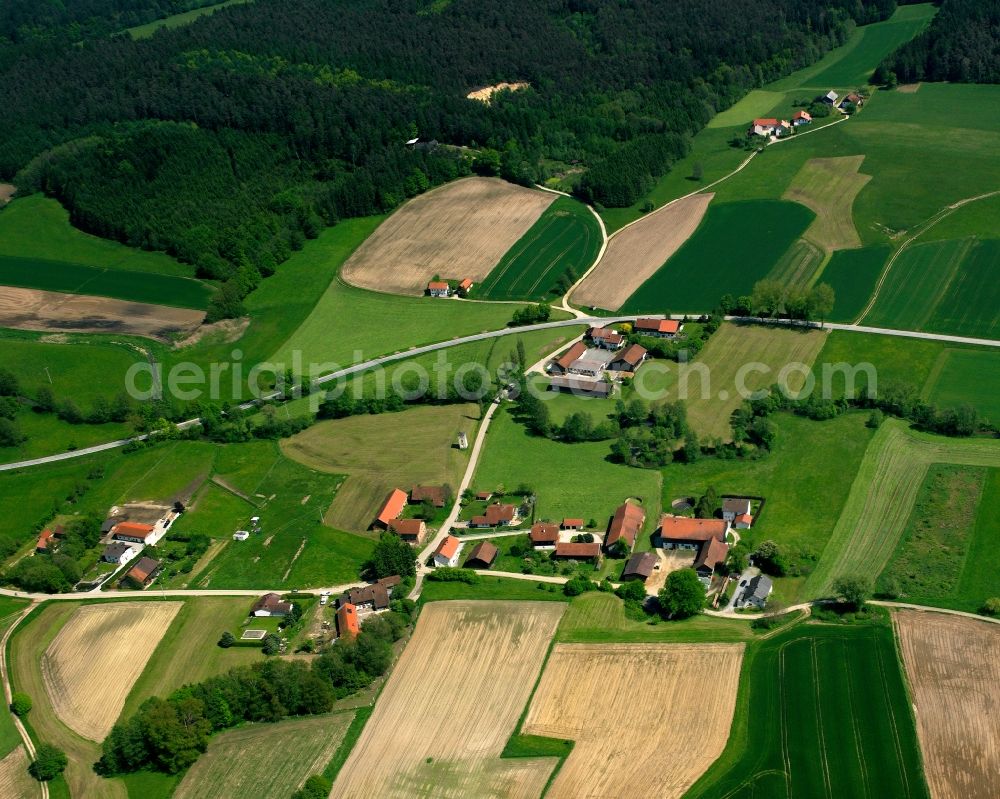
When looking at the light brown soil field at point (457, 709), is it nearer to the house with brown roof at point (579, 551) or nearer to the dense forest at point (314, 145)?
the house with brown roof at point (579, 551)

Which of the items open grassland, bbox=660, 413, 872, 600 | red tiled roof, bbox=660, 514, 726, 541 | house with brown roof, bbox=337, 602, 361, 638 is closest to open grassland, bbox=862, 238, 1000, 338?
open grassland, bbox=660, 413, 872, 600

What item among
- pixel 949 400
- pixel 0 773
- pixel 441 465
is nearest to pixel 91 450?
pixel 441 465

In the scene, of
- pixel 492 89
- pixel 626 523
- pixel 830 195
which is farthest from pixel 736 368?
pixel 492 89

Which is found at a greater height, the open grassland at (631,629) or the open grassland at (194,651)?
the open grassland at (194,651)

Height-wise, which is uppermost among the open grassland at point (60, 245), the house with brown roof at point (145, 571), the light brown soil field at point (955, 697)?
the open grassland at point (60, 245)

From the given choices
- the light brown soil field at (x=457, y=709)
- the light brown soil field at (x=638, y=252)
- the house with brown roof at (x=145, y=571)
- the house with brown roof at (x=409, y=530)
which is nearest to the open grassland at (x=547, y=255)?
the light brown soil field at (x=638, y=252)

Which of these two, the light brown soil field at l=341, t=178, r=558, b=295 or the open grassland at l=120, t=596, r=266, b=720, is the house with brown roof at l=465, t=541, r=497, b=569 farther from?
the light brown soil field at l=341, t=178, r=558, b=295

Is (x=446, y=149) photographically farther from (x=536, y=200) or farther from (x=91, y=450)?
(x=91, y=450)
